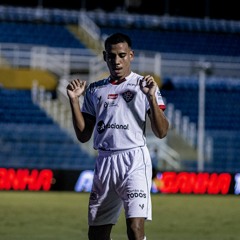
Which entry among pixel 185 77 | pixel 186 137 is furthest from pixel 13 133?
pixel 185 77

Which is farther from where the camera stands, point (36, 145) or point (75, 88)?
point (36, 145)

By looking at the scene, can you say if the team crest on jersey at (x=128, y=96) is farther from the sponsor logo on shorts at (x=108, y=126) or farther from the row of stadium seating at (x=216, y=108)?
the row of stadium seating at (x=216, y=108)

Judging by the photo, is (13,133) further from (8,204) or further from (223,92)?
(223,92)

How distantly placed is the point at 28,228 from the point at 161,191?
11.3 meters

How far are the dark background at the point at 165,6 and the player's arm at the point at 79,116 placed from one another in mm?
30513

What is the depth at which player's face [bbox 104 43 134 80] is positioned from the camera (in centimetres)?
670

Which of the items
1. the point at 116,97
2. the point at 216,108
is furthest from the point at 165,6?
the point at 116,97

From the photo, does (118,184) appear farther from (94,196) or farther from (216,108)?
(216,108)

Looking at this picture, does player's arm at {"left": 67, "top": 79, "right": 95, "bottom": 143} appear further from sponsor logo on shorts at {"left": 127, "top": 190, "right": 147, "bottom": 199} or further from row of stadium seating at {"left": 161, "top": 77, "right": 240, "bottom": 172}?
row of stadium seating at {"left": 161, "top": 77, "right": 240, "bottom": 172}

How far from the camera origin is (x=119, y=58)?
6703 millimetres

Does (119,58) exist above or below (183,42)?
below

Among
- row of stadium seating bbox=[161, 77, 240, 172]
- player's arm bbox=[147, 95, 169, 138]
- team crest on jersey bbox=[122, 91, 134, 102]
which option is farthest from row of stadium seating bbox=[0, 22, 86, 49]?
player's arm bbox=[147, 95, 169, 138]

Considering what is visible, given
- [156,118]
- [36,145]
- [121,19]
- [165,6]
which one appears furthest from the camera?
[165,6]

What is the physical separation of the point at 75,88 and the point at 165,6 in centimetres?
3176
